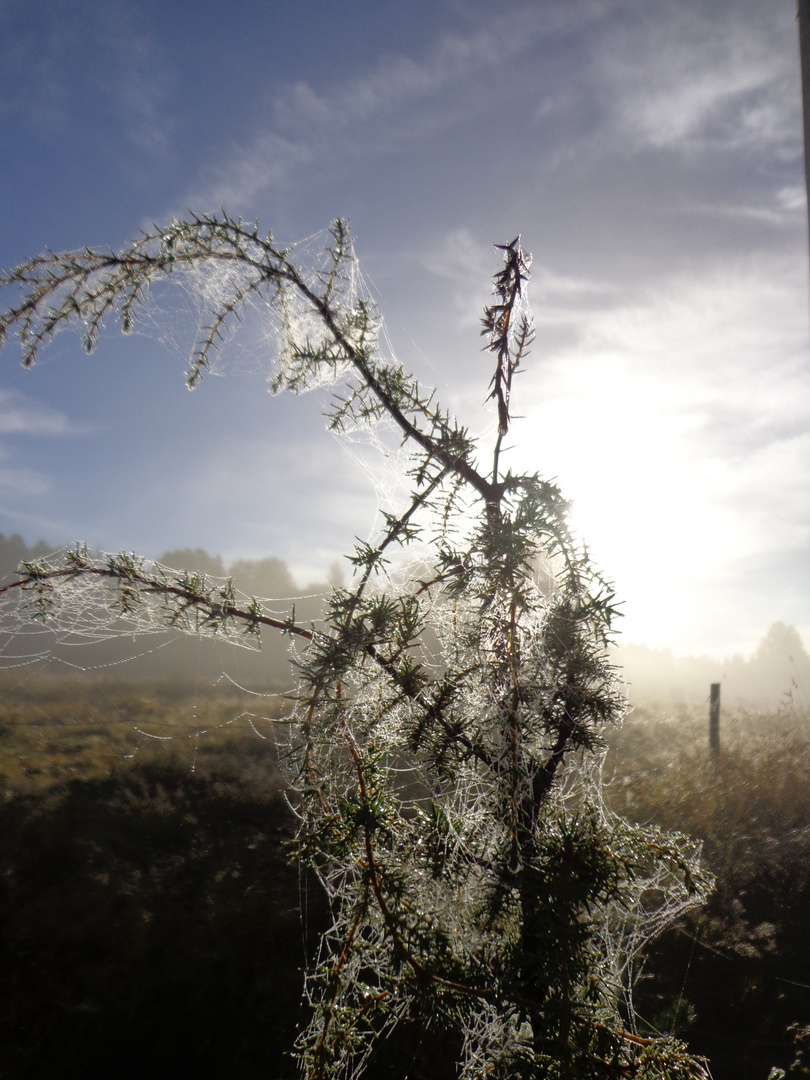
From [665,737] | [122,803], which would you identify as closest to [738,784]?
[665,737]

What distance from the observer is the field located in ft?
12.7

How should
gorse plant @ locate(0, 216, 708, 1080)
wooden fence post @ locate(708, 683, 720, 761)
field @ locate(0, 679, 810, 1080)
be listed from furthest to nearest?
wooden fence post @ locate(708, 683, 720, 761) → field @ locate(0, 679, 810, 1080) → gorse plant @ locate(0, 216, 708, 1080)

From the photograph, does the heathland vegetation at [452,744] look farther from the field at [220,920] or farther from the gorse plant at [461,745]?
the field at [220,920]

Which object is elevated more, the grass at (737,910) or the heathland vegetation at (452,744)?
the heathland vegetation at (452,744)

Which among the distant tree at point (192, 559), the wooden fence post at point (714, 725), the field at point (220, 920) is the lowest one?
the field at point (220, 920)

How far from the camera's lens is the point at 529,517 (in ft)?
3.44

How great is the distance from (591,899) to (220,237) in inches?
61.0

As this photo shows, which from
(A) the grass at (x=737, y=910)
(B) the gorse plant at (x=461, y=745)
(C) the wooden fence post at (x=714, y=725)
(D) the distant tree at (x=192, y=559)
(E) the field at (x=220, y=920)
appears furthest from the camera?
(D) the distant tree at (x=192, y=559)

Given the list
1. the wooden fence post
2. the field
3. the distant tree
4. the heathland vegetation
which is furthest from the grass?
the distant tree

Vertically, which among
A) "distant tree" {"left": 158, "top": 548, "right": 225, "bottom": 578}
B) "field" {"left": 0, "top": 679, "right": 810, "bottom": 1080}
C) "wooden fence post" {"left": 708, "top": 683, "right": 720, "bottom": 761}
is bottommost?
"field" {"left": 0, "top": 679, "right": 810, "bottom": 1080}

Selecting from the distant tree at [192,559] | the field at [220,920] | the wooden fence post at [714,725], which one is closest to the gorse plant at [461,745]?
the field at [220,920]

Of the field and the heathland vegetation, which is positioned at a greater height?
the heathland vegetation

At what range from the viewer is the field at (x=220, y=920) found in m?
3.86

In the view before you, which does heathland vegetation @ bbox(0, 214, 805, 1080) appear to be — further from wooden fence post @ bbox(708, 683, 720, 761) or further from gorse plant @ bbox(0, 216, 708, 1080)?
wooden fence post @ bbox(708, 683, 720, 761)
